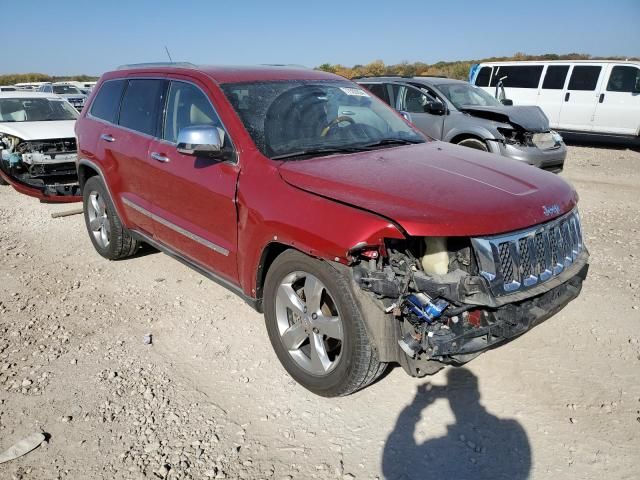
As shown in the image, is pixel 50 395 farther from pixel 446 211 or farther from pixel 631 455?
pixel 631 455

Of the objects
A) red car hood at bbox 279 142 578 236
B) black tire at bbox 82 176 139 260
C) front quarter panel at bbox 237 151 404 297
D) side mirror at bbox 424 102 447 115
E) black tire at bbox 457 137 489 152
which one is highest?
side mirror at bbox 424 102 447 115

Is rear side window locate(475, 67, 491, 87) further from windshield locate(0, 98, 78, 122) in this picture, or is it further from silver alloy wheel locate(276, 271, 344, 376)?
Result: silver alloy wheel locate(276, 271, 344, 376)

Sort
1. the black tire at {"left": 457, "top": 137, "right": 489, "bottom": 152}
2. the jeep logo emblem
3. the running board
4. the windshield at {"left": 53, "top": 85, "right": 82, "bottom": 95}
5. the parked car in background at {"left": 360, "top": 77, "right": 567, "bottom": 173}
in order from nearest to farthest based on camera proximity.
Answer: the jeep logo emblem → the running board → the parked car in background at {"left": 360, "top": 77, "right": 567, "bottom": 173} → the black tire at {"left": 457, "top": 137, "right": 489, "bottom": 152} → the windshield at {"left": 53, "top": 85, "right": 82, "bottom": 95}

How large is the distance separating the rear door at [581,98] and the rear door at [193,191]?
457 inches

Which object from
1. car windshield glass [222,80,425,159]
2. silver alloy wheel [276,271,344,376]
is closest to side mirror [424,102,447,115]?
car windshield glass [222,80,425,159]

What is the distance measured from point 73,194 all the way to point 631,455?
6.89 meters

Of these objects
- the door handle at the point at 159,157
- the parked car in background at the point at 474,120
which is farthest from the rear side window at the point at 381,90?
the door handle at the point at 159,157

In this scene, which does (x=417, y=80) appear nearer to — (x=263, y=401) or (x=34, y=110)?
(x=34, y=110)

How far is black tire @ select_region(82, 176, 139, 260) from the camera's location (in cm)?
487

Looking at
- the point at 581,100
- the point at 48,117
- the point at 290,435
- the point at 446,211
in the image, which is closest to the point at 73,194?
the point at 48,117

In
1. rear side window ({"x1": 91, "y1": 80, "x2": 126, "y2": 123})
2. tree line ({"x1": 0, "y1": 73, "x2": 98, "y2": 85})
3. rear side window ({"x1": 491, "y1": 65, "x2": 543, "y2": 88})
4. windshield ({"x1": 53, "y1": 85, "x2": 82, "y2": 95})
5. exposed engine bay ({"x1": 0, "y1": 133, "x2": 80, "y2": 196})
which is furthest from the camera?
tree line ({"x1": 0, "y1": 73, "x2": 98, "y2": 85})

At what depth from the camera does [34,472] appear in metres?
2.48

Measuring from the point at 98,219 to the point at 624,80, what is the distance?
12.1 meters

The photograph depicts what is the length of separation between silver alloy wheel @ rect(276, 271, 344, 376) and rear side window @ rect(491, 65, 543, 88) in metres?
A: 12.7
